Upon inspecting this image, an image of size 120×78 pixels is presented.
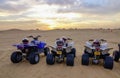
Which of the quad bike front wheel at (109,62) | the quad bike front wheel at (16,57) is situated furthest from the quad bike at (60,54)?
the quad bike front wheel at (16,57)

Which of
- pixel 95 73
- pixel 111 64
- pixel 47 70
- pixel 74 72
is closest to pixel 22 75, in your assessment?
pixel 47 70

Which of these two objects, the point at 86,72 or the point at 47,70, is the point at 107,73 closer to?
the point at 86,72

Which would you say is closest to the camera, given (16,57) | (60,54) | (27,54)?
(60,54)

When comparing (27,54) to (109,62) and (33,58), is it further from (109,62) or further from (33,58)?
(109,62)

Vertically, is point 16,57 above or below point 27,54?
below

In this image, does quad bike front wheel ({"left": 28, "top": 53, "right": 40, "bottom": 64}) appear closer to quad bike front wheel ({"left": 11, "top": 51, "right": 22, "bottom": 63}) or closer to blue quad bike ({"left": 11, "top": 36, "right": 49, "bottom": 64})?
blue quad bike ({"left": 11, "top": 36, "right": 49, "bottom": 64})

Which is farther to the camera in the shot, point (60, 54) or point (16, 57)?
point (16, 57)

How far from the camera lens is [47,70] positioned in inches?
484

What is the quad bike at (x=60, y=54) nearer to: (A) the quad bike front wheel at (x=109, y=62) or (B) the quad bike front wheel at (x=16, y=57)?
(A) the quad bike front wheel at (x=109, y=62)

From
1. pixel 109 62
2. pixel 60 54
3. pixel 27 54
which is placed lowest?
pixel 109 62

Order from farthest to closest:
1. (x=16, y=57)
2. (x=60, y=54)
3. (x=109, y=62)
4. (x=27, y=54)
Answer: (x=27, y=54), (x=16, y=57), (x=60, y=54), (x=109, y=62)

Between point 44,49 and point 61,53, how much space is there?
3.31m

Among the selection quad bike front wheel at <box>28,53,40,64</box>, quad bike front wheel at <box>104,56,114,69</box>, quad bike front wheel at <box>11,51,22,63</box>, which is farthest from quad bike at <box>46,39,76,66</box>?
quad bike front wheel at <box>11,51,22,63</box>

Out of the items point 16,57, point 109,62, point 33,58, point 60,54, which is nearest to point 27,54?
point 16,57
